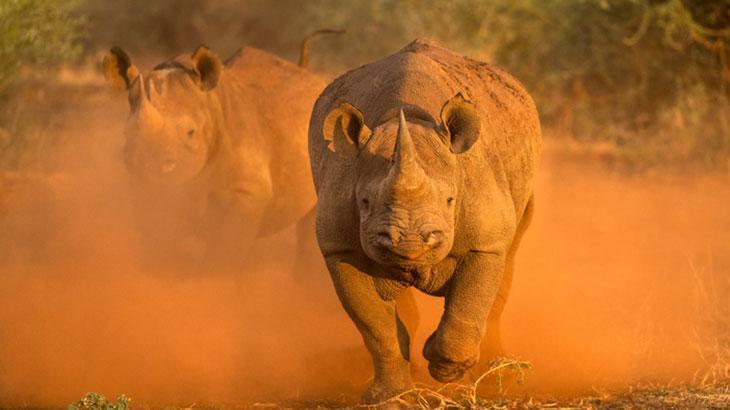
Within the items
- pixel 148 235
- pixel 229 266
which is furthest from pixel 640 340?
pixel 148 235

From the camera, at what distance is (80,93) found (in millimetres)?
20688

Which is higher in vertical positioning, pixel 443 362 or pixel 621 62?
pixel 621 62

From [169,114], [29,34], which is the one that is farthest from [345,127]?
[29,34]

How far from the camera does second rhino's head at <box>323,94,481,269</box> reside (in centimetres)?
580

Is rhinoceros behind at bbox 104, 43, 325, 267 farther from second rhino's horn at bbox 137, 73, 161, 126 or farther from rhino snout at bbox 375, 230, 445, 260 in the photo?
rhino snout at bbox 375, 230, 445, 260

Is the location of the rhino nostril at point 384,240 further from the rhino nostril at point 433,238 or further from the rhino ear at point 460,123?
the rhino ear at point 460,123

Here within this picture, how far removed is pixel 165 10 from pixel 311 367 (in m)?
26.3

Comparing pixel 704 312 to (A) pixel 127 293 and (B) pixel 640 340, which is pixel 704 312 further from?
(A) pixel 127 293

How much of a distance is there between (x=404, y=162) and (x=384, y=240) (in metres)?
0.34

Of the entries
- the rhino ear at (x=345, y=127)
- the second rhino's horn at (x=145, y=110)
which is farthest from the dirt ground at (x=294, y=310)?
the rhino ear at (x=345, y=127)

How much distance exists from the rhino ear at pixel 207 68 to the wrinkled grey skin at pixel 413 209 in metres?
3.02

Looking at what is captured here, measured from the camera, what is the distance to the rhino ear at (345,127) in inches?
246

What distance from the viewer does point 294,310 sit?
33.1 feet

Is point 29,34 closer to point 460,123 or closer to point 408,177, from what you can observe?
point 460,123
